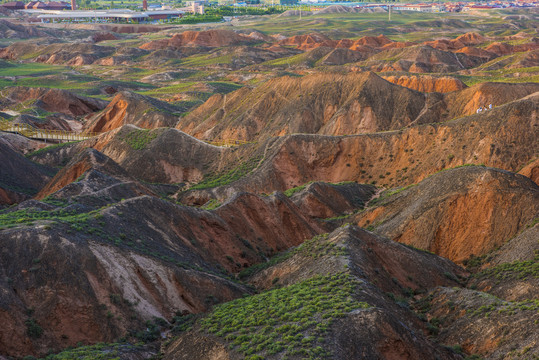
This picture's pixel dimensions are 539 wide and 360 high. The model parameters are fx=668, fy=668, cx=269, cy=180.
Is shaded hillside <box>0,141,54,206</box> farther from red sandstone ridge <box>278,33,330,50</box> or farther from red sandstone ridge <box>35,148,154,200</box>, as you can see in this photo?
red sandstone ridge <box>278,33,330,50</box>

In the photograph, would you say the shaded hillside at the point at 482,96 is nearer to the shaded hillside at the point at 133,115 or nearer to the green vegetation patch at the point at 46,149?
the shaded hillside at the point at 133,115

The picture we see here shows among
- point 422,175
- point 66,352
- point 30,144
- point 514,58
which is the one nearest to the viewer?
point 66,352

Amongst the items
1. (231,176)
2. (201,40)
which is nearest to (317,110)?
(231,176)

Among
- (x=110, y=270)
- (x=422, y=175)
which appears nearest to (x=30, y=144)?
(x=422, y=175)

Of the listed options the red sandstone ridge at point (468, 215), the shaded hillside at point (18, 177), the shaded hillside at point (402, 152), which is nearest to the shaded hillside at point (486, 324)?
the red sandstone ridge at point (468, 215)

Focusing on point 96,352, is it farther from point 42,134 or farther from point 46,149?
point 42,134

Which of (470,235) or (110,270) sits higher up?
(110,270)

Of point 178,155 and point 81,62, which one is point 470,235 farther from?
point 81,62
